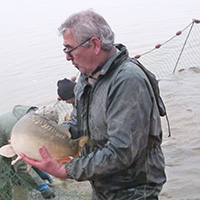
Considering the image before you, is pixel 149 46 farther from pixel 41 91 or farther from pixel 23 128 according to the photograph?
pixel 23 128

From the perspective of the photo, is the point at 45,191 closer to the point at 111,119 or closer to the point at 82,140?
the point at 82,140

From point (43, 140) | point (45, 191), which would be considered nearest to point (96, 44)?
point (43, 140)

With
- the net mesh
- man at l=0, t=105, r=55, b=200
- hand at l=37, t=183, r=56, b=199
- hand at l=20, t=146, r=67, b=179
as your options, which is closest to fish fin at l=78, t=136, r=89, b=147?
hand at l=20, t=146, r=67, b=179

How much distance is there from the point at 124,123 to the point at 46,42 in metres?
16.4

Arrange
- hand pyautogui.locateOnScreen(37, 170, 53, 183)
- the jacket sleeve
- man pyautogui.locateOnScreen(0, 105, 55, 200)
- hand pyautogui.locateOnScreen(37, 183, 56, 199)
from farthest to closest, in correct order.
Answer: hand pyautogui.locateOnScreen(37, 170, 53, 183) < hand pyautogui.locateOnScreen(37, 183, 56, 199) < man pyautogui.locateOnScreen(0, 105, 55, 200) < the jacket sleeve

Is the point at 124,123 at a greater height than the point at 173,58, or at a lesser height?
greater

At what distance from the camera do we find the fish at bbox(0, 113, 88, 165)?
2375 millimetres

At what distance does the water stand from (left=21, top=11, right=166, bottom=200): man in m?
4.53

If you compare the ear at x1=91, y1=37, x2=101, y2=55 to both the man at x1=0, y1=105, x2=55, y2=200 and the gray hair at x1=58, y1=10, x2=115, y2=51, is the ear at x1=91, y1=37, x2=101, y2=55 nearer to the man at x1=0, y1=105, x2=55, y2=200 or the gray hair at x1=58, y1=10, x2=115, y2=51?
the gray hair at x1=58, y1=10, x2=115, y2=51

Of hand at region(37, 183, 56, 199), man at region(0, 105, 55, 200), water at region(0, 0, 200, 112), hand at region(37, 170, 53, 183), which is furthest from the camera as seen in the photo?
water at region(0, 0, 200, 112)

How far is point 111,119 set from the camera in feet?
6.92

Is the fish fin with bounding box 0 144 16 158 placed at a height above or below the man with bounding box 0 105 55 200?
above

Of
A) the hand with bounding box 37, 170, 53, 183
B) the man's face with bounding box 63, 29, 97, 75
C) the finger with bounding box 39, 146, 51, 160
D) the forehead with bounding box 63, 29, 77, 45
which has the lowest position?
the hand with bounding box 37, 170, 53, 183

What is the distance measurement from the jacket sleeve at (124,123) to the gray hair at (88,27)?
28 centimetres
